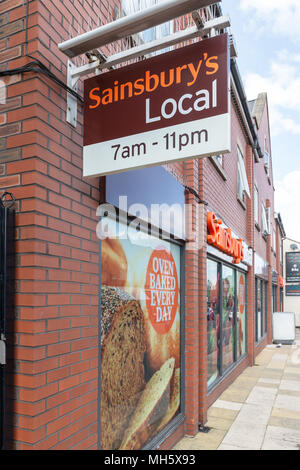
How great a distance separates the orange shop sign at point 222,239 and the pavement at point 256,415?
101 inches

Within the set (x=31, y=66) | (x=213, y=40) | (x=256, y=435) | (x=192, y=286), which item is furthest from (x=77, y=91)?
(x=256, y=435)

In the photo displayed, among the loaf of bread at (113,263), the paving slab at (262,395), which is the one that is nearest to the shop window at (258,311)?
the paving slab at (262,395)

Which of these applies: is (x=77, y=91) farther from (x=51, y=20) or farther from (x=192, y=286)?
(x=192, y=286)

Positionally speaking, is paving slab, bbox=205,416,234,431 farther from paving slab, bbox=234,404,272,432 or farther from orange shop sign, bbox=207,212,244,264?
orange shop sign, bbox=207,212,244,264

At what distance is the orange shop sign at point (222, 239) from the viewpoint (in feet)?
19.9

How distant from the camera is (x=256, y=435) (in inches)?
205

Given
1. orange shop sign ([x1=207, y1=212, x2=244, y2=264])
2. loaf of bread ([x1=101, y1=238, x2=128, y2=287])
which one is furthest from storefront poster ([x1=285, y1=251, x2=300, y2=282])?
loaf of bread ([x1=101, y1=238, x2=128, y2=287])

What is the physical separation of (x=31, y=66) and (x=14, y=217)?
0.94 metres

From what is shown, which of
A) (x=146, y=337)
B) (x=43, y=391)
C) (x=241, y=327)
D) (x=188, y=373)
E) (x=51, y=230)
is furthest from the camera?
(x=241, y=327)

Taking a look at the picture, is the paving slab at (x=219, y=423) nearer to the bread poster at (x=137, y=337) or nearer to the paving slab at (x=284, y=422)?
the paving slab at (x=284, y=422)

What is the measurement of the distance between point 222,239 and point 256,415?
2.78 m

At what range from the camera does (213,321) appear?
701 cm

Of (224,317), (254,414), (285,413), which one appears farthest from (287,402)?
(224,317)

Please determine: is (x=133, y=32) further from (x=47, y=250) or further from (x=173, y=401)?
(x=173, y=401)
